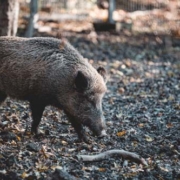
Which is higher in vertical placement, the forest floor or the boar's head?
the boar's head

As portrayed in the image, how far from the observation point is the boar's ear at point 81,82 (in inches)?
229

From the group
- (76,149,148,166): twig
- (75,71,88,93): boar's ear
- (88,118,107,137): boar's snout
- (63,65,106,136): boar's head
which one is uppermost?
(75,71,88,93): boar's ear

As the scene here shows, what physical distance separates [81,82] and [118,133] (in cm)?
107

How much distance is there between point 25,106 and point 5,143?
200cm

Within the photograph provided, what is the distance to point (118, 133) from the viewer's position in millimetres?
6594

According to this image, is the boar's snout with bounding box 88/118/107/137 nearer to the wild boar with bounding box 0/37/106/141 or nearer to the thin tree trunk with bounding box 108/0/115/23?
the wild boar with bounding box 0/37/106/141

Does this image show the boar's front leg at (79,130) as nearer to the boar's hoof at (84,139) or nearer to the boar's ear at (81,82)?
the boar's hoof at (84,139)

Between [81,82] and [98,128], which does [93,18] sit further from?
[98,128]

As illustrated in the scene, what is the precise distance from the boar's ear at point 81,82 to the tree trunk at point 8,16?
336 centimetres

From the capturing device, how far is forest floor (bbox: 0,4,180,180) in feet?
16.9

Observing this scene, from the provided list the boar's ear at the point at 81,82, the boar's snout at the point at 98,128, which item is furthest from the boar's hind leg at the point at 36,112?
the boar's snout at the point at 98,128

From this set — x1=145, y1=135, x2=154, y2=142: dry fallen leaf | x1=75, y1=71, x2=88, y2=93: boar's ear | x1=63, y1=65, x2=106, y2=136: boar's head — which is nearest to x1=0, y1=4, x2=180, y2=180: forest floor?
x1=145, y1=135, x2=154, y2=142: dry fallen leaf

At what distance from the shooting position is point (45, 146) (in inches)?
225

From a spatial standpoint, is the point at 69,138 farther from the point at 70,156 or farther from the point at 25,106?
the point at 25,106
